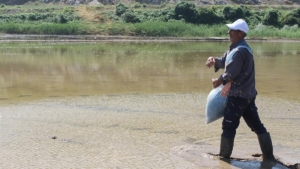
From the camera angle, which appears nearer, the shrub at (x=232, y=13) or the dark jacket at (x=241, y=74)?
the dark jacket at (x=241, y=74)

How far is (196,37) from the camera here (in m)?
49.3

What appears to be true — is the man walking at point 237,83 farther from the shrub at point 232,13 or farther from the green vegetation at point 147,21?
the shrub at point 232,13

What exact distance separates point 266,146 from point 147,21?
158ft

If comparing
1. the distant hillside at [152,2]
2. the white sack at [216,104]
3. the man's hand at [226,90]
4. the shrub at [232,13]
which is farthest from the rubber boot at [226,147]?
the distant hillside at [152,2]

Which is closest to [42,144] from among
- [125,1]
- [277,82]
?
[277,82]

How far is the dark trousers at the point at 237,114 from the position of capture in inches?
251

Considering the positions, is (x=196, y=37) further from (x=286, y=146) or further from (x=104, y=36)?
(x=286, y=146)

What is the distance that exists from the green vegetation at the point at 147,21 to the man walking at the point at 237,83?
140 ft

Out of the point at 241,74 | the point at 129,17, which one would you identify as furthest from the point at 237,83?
the point at 129,17

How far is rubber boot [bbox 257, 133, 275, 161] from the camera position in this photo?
21.7ft

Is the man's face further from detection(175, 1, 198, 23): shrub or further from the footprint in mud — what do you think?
detection(175, 1, 198, 23): shrub

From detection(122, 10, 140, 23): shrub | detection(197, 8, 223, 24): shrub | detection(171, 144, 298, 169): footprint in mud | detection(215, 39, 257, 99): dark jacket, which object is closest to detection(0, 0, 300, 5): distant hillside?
detection(197, 8, 223, 24): shrub

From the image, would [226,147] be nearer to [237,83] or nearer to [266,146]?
[266,146]

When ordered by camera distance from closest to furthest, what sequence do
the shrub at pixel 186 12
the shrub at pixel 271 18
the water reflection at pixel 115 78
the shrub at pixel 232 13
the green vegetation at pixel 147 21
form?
the water reflection at pixel 115 78, the green vegetation at pixel 147 21, the shrub at pixel 186 12, the shrub at pixel 271 18, the shrub at pixel 232 13
